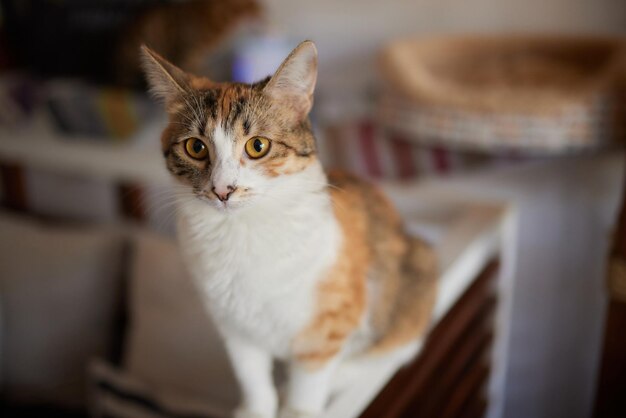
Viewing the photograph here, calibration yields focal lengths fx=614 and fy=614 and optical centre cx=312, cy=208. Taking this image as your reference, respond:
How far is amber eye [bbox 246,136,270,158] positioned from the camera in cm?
60

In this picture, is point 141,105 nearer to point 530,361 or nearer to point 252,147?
point 252,147

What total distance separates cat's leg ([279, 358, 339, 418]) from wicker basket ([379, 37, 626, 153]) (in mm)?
499

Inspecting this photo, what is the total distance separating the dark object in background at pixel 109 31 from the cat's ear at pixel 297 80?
0.92 m

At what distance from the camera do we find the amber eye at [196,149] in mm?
614

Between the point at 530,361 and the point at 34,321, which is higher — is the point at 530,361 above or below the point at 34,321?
below

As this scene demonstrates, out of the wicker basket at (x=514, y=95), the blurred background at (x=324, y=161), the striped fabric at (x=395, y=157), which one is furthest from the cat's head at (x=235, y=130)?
the striped fabric at (x=395, y=157)

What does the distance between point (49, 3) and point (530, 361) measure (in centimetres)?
164

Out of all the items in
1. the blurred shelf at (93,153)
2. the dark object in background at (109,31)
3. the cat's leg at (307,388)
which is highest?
the dark object in background at (109,31)

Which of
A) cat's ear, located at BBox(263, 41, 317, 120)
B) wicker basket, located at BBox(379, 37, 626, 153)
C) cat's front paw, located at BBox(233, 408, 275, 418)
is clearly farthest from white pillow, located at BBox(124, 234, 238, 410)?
cat's ear, located at BBox(263, 41, 317, 120)

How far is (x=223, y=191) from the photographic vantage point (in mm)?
584

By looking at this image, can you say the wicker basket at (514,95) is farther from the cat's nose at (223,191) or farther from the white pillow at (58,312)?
the white pillow at (58,312)

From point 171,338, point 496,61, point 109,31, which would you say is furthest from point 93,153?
point 496,61

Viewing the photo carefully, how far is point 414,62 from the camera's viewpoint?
47.8 inches

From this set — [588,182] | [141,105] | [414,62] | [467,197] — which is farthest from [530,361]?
[141,105]
